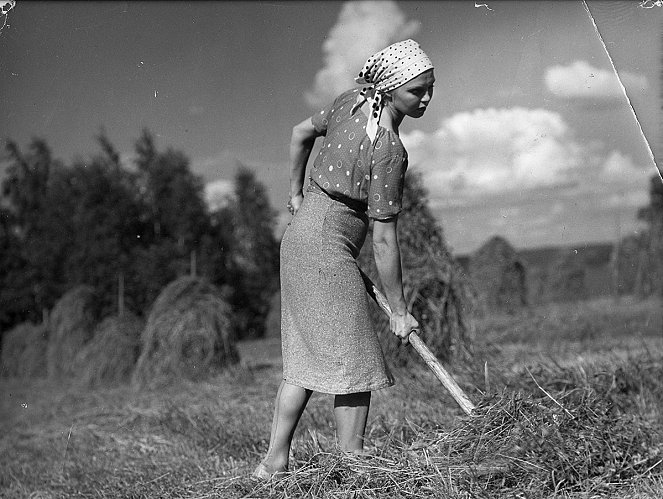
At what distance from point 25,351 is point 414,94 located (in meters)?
9.66

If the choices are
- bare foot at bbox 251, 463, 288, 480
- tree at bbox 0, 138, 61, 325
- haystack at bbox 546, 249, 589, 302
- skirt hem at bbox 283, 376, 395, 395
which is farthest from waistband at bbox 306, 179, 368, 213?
haystack at bbox 546, 249, 589, 302

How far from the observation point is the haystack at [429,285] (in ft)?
19.1

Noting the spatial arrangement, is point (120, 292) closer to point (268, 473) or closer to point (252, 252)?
point (252, 252)

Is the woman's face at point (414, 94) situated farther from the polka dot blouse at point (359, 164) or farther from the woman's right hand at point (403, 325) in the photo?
the woman's right hand at point (403, 325)

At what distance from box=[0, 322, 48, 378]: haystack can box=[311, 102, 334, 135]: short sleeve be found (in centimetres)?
867

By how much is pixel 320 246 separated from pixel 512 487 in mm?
977

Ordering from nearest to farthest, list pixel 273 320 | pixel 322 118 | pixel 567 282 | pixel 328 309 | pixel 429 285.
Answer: pixel 328 309 → pixel 322 118 → pixel 429 285 → pixel 273 320 → pixel 567 282

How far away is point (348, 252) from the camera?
2.73 m

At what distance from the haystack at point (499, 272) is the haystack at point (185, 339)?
5.07 meters

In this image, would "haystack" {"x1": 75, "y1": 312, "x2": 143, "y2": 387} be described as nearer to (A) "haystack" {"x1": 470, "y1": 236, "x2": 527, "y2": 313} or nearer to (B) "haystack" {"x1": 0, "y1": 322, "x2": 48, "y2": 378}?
(B) "haystack" {"x1": 0, "y1": 322, "x2": 48, "y2": 378}

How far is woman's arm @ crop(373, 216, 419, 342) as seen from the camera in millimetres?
2578

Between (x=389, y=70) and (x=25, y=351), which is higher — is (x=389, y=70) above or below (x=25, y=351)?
above

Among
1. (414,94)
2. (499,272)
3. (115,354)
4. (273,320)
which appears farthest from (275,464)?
(499,272)

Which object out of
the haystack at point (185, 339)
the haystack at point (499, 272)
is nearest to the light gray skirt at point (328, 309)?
the haystack at point (185, 339)
